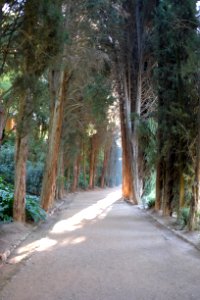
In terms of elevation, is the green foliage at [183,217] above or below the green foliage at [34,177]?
below

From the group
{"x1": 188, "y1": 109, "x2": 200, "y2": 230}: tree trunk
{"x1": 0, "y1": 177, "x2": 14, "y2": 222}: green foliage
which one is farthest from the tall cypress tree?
{"x1": 0, "y1": 177, "x2": 14, "y2": 222}: green foliage

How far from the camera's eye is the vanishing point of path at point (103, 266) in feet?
18.8

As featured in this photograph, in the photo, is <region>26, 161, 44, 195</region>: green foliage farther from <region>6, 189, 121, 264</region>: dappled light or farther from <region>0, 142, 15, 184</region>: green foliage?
<region>6, 189, 121, 264</region>: dappled light

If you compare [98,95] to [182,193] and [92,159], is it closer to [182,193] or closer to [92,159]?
[182,193]

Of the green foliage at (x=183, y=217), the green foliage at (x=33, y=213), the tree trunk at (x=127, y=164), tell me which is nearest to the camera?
the green foliage at (x=183, y=217)

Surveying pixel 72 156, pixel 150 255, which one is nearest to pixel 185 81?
pixel 150 255

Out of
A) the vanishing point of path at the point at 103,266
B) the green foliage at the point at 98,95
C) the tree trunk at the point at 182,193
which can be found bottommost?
the vanishing point of path at the point at 103,266

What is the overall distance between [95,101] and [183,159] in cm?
788

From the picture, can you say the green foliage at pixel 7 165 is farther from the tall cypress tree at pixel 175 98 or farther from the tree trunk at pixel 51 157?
the tall cypress tree at pixel 175 98

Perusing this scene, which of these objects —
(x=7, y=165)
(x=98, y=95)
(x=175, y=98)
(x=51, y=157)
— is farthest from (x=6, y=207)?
(x=7, y=165)

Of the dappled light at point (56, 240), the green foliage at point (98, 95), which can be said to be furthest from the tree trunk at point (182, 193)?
the green foliage at point (98, 95)

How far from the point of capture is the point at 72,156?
2825 centimetres

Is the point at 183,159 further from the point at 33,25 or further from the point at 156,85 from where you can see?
the point at 33,25

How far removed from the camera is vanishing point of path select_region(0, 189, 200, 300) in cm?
573
